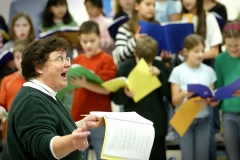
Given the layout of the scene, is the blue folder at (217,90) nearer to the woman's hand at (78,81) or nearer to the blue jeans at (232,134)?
the blue jeans at (232,134)

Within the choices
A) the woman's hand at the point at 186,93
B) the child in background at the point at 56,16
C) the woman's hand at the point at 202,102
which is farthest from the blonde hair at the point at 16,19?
the woman's hand at the point at 202,102

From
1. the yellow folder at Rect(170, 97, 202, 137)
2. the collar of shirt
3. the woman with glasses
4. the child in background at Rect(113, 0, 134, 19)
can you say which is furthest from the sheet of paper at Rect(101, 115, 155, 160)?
the child in background at Rect(113, 0, 134, 19)

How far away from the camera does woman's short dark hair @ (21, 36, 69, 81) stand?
2361 mm

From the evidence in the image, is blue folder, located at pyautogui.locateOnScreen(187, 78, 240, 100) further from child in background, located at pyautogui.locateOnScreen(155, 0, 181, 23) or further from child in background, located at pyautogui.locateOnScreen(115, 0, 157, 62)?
child in background, located at pyautogui.locateOnScreen(155, 0, 181, 23)

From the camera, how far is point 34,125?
7.16 ft

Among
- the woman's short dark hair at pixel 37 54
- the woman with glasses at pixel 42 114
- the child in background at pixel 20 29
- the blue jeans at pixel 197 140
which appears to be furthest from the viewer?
the child in background at pixel 20 29

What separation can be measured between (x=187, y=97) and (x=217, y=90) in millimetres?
284

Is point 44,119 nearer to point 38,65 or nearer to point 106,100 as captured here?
point 38,65

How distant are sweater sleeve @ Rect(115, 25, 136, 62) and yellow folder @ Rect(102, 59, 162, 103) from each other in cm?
34

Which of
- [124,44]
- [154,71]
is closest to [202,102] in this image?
[154,71]

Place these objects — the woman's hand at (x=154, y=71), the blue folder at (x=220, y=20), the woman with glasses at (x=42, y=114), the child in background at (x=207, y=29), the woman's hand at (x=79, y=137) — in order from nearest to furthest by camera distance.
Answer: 1. the woman's hand at (x=79, y=137)
2. the woman with glasses at (x=42, y=114)
3. the woman's hand at (x=154, y=71)
4. the child in background at (x=207, y=29)
5. the blue folder at (x=220, y=20)

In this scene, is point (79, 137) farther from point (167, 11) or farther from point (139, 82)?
point (167, 11)

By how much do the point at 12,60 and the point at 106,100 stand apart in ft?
3.48

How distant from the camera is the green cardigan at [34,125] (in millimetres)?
2148
